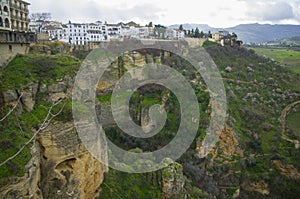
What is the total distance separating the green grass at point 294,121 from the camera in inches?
1129

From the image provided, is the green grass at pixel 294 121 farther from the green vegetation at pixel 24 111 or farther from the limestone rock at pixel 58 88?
the limestone rock at pixel 58 88

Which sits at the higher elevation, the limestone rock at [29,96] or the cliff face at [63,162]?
the limestone rock at [29,96]

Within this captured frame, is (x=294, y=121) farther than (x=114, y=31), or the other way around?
(x=114, y=31)

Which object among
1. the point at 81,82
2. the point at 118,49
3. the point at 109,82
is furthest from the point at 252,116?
the point at 81,82

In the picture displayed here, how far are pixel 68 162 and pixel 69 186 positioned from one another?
995mm

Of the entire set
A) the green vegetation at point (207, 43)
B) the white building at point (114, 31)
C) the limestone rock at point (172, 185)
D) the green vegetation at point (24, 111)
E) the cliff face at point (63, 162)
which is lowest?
the limestone rock at point (172, 185)

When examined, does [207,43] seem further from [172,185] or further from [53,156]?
[53,156]

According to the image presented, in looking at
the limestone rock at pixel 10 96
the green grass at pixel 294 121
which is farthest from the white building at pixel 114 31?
the limestone rock at pixel 10 96

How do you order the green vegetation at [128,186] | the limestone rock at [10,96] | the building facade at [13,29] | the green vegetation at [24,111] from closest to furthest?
the green vegetation at [24,111] → the limestone rock at [10,96] → the building facade at [13,29] → the green vegetation at [128,186]

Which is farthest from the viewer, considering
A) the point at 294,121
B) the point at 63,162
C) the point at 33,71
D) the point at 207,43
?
the point at 207,43

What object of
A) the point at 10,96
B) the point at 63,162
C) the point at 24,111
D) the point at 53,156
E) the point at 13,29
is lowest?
the point at 63,162

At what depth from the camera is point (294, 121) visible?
98.3 ft

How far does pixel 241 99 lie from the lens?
32562mm

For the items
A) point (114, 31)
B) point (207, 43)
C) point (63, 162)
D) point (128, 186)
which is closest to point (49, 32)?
point (114, 31)
